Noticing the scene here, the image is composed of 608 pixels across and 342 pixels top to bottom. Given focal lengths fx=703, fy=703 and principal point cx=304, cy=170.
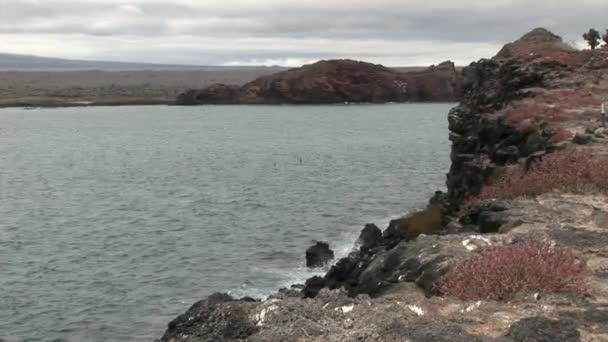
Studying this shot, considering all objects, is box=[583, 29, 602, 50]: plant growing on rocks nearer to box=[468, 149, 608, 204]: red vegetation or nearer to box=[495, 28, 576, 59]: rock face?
box=[495, 28, 576, 59]: rock face

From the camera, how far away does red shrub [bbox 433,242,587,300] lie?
11.2m

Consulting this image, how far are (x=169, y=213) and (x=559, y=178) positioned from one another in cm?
3076

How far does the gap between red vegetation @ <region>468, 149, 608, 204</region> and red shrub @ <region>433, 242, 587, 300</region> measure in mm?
6907

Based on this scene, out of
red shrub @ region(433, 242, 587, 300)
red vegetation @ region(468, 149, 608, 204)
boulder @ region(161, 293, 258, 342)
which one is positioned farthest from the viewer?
red vegetation @ region(468, 149, 608, 204)

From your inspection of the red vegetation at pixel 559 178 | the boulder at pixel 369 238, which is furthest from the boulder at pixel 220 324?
the boulder at pixel 369 238

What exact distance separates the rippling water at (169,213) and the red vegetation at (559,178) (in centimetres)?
1218

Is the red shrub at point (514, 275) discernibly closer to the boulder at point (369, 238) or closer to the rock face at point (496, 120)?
the rock face at point (496, 120)

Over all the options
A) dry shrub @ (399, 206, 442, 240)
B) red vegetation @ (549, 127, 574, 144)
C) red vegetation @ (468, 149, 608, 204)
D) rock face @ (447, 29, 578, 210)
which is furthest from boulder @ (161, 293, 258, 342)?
red vegetation @ (549, 127, 574, 144)

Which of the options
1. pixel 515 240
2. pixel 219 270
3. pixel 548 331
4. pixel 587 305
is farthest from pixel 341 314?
pixel 219 270

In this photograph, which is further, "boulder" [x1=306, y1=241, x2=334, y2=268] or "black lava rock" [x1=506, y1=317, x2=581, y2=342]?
"boulder" [x1=306, y1=241, x2=334, y2=268]

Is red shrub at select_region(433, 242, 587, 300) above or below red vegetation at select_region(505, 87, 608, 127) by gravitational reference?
below

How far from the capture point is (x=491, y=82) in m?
43.7

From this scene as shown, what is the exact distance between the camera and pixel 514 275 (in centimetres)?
1137

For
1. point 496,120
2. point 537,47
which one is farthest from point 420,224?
point 537,47
